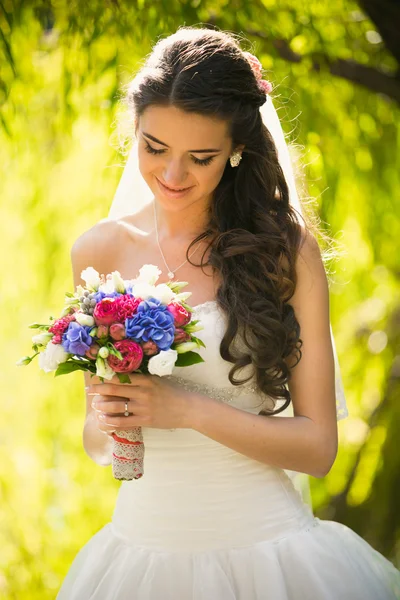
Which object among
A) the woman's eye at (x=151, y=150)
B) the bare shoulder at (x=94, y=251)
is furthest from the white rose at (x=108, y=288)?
the bare shoulder at (x=94, y=251)

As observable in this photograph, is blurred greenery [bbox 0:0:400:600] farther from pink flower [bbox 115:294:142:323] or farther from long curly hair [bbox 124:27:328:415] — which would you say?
pink flower [bbox 115:294:142:323]

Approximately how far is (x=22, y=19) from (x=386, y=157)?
177cm

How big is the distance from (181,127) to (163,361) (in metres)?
0.72

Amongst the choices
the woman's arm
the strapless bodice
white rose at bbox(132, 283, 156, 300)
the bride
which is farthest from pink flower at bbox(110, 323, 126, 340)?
the strapless bodice

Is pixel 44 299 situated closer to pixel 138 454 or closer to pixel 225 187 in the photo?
pixel 225 187

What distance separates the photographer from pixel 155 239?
293cm

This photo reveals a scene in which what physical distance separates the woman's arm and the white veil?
390mm

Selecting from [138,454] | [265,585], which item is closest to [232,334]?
[138,454]

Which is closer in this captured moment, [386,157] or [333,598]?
[333,598]

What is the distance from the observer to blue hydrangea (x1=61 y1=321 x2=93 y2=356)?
2.18 m

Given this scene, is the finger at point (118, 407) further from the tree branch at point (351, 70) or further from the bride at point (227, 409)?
the tree branch at point (351, 70)

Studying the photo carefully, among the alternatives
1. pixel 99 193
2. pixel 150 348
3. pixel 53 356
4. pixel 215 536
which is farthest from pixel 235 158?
pixel 99 193

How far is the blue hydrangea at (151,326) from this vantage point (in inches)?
85.9

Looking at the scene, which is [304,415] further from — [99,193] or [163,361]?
[99,193]
